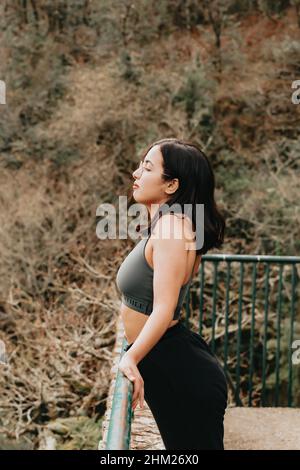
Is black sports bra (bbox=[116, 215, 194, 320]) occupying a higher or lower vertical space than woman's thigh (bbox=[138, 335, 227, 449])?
higher

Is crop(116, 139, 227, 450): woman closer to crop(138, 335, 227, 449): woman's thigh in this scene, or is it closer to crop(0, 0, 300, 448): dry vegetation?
crop(138, 335, 227, 449): woman's thigh

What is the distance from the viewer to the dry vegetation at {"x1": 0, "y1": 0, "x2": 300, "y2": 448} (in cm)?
Result: 950

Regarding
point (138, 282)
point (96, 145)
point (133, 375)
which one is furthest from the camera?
point (96, 145)

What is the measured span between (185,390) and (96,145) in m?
11.0

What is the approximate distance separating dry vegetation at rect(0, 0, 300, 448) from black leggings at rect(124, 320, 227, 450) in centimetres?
716

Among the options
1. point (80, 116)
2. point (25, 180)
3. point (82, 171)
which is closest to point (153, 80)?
point (80, 116)

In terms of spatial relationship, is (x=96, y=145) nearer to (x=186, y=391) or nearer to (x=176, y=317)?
(x=176, y=317)

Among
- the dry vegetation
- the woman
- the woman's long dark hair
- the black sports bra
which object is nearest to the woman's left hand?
the woman

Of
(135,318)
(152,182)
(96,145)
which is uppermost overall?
(96,145)

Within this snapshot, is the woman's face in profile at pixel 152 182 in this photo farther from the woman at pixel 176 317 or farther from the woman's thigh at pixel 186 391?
the woman's thigh at pixel 186 391

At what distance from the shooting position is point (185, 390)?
1.76m

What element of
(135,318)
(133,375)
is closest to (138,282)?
(135,318)

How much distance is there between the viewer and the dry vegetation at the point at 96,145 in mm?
9500

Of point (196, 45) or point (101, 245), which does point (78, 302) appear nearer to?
point (101, 245)
